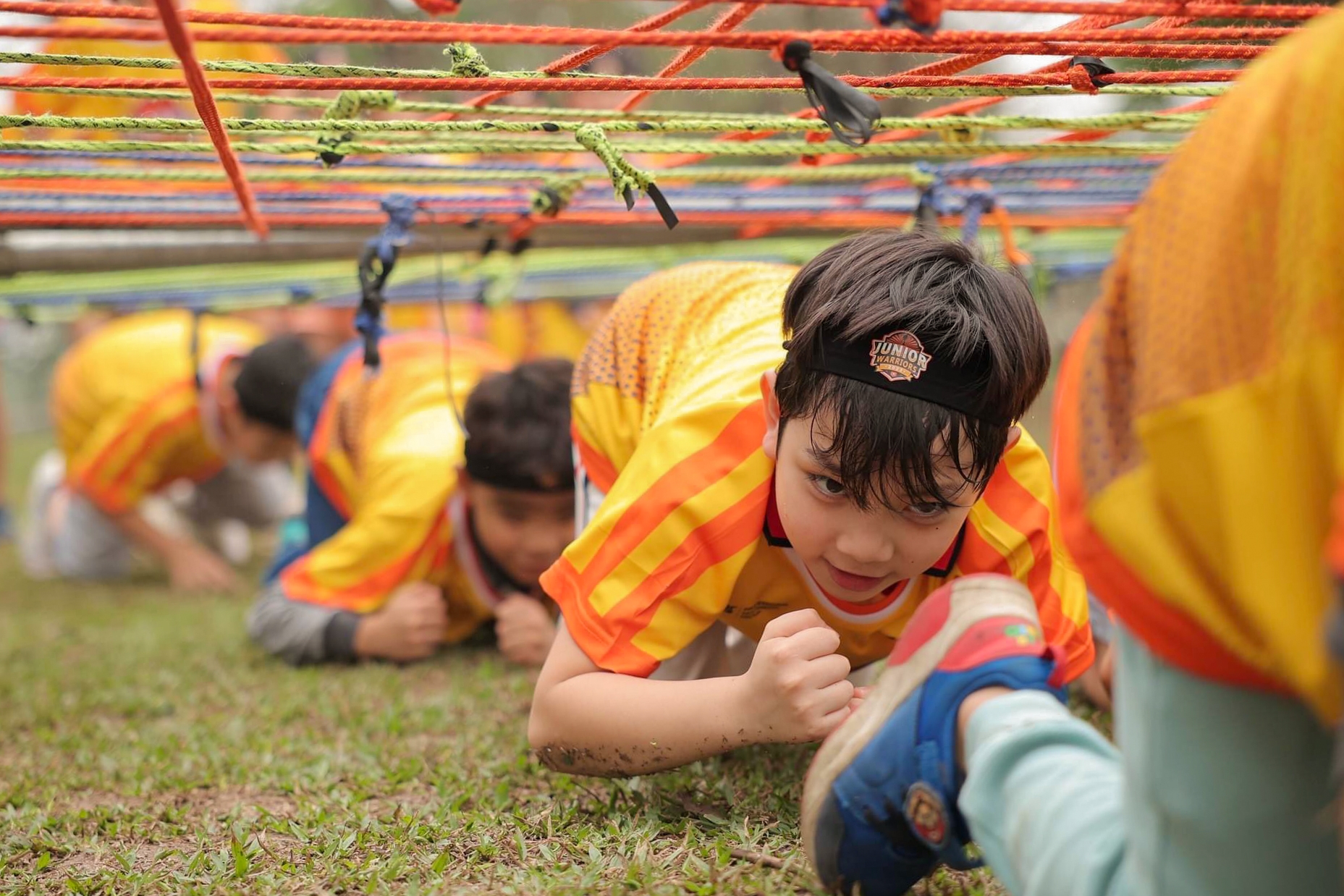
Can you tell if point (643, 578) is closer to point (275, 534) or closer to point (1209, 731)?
point (1209, 731)

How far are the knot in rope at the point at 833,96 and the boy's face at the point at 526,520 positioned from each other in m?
1.18

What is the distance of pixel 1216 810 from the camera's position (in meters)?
0.72

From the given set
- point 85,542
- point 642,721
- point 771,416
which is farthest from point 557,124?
point 85,542

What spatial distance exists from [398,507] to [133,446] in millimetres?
1722

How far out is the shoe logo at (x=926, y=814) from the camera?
949mm

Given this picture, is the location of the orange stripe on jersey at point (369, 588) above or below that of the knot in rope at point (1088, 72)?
below

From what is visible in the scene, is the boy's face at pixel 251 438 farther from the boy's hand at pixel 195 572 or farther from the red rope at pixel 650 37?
the red rope at pixel 650 37

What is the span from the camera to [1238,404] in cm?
66

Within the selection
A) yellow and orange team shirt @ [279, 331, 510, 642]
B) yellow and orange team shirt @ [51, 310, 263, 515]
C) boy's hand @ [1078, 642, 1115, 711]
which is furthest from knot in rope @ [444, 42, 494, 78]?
yellow and orange team shirt @ [51, 310, 263, 515]

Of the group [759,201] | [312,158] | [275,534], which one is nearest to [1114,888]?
[759,201]

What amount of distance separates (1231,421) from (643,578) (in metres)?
0.70

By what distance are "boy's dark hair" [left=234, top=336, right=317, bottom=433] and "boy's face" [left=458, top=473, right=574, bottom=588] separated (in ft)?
3.89

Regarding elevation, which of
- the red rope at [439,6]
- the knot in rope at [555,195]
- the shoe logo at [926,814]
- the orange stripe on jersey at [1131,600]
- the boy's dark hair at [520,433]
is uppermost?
the red rope at [439,6]

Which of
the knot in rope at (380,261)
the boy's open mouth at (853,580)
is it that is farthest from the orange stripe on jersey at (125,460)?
the boy's open mouth at (853,580)
